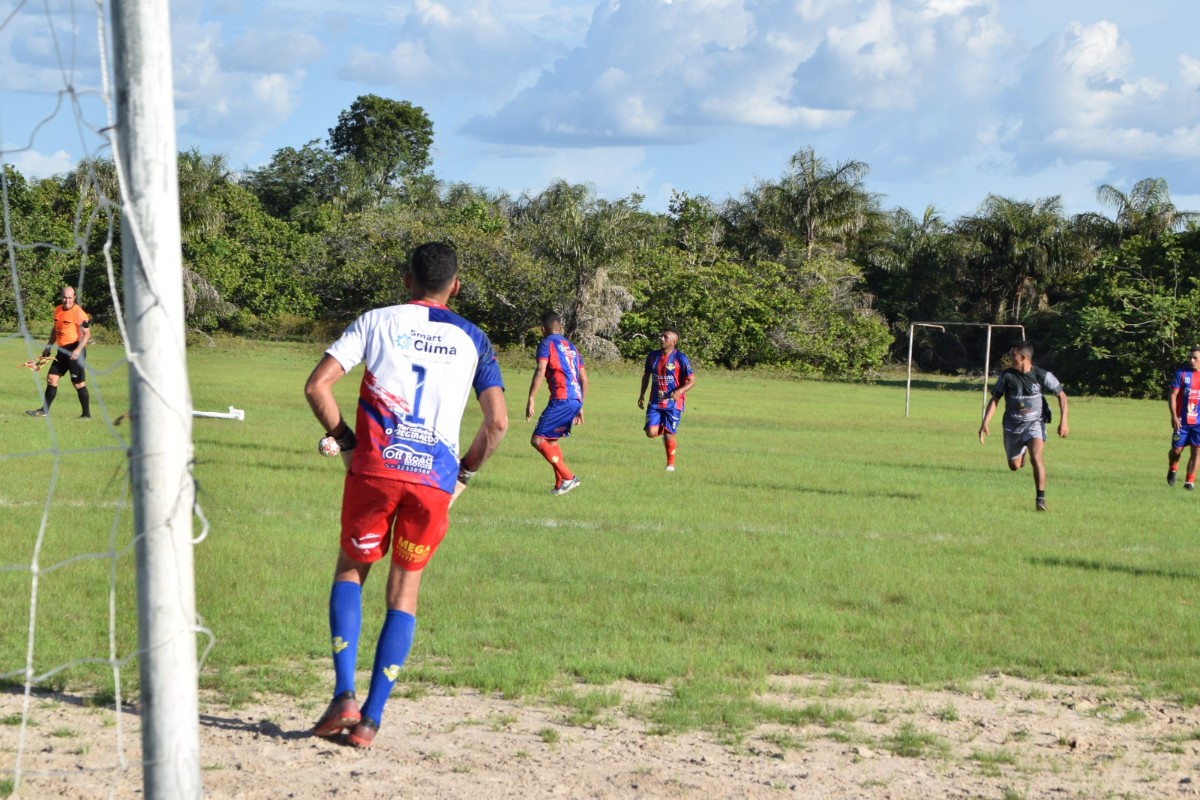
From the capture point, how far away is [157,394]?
3.29 meters

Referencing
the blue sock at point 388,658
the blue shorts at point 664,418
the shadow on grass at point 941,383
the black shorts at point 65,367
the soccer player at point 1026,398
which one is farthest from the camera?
the shadow on grass at point 941,383

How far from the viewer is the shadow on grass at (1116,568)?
10336 millimetres

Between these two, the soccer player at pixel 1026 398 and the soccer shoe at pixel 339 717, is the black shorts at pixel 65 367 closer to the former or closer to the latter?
the soccer player at pixel 1026 398

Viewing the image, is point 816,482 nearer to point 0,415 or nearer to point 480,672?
point 480,672

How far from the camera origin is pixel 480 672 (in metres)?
6.53

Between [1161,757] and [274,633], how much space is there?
4.39m

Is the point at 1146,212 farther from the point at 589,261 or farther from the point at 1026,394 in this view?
the point at 1026,394

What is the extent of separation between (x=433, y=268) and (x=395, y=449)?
75cm

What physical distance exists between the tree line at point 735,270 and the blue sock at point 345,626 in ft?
136

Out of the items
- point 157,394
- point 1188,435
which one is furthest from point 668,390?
point 157,394

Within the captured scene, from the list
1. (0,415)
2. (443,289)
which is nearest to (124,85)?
(443,289)

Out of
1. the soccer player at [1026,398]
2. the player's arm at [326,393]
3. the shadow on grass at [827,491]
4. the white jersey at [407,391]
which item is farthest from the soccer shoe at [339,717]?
the shadow on grass at [827,491]

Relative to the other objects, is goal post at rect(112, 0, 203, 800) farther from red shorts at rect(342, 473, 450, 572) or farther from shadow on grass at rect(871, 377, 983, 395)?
shadow on grass at rect(871, 377, 983, 395)

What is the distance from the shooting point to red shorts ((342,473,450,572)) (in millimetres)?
5316
